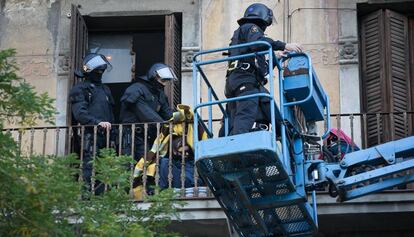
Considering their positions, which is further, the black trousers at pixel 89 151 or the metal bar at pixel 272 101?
the black trousers at pixel 89 151

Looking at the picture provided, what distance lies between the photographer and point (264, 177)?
12375 millimetres

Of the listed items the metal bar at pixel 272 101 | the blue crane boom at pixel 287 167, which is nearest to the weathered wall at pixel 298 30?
the blue crane boom at pixel 287 167

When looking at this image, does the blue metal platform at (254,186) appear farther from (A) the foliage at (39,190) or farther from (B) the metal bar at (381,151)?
(A) the foliage at (39,190)

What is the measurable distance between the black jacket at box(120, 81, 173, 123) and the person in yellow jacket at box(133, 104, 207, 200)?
452mm

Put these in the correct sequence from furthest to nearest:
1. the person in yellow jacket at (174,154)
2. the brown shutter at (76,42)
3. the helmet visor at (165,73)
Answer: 1. the brown shutter at (76,42)
2. the helmet visor at (165,73)
3. the person in yellow jacket at (174,154)

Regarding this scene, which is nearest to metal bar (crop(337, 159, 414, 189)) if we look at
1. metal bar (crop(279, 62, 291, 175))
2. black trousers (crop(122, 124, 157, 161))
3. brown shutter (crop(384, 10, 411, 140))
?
metal bar (crop(279, 62, 291, 175))

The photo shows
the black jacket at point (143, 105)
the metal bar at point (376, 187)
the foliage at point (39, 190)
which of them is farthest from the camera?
the black jacket at point (143, 105)

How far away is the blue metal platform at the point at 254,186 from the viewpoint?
470 inches

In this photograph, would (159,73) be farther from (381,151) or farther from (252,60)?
(381,151)

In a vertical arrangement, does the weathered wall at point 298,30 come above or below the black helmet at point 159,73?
above

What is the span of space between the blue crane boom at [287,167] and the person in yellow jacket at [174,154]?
161cm

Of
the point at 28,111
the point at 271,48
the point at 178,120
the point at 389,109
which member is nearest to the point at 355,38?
the point at 389,109

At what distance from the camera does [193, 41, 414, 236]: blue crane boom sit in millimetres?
12188

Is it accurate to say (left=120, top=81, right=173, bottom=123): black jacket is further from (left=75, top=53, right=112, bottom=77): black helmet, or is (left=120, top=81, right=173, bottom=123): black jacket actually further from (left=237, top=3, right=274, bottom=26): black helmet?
(left=237, top=3, right=274, bottom=26): black helmet
